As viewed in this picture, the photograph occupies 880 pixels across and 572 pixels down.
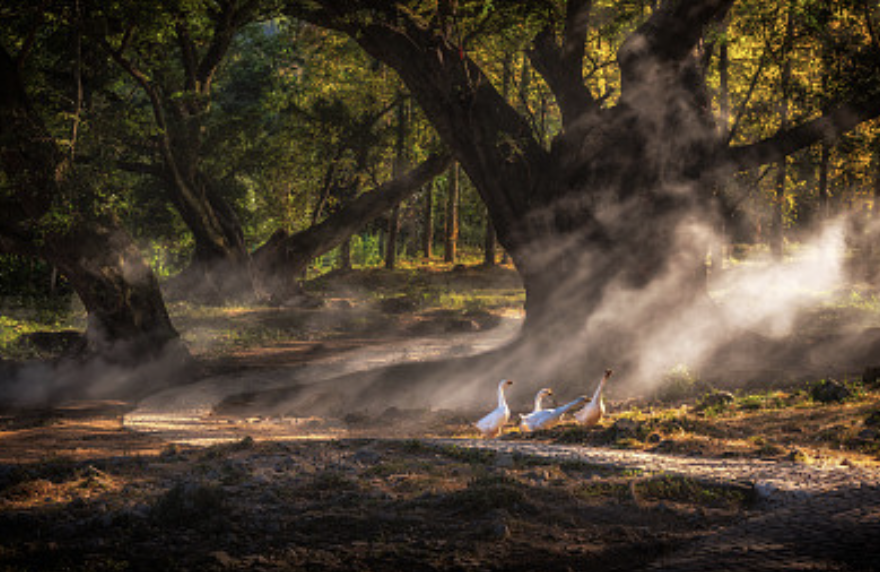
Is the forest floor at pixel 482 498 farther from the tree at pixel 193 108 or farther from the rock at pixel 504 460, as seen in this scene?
the tree at pixel 193 108

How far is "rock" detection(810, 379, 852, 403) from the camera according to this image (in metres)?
10.1

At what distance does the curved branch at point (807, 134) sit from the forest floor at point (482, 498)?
14.9 feet

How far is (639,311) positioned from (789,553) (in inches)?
367

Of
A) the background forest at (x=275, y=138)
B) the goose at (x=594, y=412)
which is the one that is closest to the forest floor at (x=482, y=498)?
the goose at (x=594, y=412)

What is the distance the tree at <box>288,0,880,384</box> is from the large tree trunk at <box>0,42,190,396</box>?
5261 millimetres

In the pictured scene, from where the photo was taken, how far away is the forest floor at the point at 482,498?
16.3 feet

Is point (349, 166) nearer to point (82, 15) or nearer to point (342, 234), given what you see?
point (342, 234)

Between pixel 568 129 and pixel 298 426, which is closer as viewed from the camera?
pixel 298 426

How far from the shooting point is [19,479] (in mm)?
6625

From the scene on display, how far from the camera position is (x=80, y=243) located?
1391 cm

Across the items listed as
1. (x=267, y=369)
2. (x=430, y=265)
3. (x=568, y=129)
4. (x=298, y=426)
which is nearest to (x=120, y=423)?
(x=298, y=426)

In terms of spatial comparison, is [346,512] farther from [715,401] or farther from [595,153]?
[595,153]

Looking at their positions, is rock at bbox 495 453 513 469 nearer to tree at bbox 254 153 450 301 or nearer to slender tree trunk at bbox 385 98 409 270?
tree at bbox 254 153 450 301

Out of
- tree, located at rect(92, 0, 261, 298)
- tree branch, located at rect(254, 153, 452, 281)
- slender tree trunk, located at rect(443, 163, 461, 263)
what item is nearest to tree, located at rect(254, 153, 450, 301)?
tree branch, located at rect(254, 153, 452, 281)
